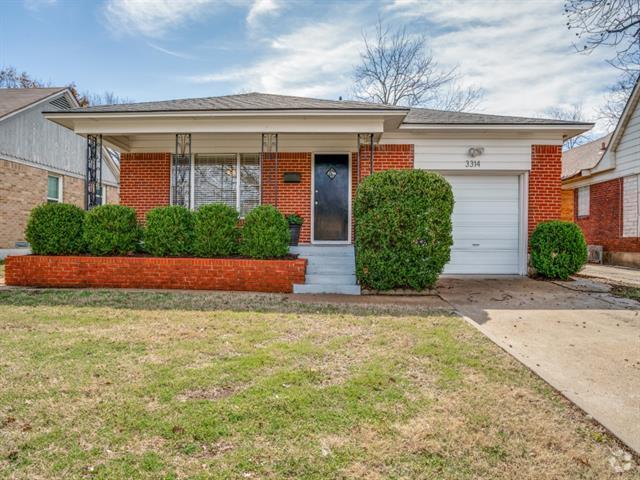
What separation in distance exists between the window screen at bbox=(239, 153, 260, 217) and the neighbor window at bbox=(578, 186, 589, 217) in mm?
12311

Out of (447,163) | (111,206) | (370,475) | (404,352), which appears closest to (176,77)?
(111,206)

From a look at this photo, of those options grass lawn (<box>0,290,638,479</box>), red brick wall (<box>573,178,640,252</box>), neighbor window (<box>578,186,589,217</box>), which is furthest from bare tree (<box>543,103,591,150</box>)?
grass lawn (<box>0,290,638,479</box>)

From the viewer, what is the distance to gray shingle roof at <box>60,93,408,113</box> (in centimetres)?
797

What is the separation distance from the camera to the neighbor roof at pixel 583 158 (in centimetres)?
1474

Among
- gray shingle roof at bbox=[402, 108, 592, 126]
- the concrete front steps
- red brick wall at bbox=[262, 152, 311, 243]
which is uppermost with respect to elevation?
gray shingle roof at bbox=[402, 108, 592, 126]

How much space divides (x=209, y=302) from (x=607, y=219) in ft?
44.6

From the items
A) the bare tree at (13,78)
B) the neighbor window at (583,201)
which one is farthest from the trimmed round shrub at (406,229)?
the bare tree at (13,78)

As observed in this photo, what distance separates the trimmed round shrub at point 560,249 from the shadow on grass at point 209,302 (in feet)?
12.4

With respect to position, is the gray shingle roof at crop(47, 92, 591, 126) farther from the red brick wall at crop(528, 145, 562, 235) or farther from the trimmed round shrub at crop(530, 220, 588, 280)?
the trimmed round shrub at crop(530, 220, 588, 280)

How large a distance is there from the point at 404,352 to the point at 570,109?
1394 inches

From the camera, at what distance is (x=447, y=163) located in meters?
9.01

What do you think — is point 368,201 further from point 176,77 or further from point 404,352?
point 176,77

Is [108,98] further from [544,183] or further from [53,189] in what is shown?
[544,183]

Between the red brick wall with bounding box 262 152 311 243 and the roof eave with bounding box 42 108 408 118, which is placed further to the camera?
the red brick wall with bounding box 262 152 311 243
